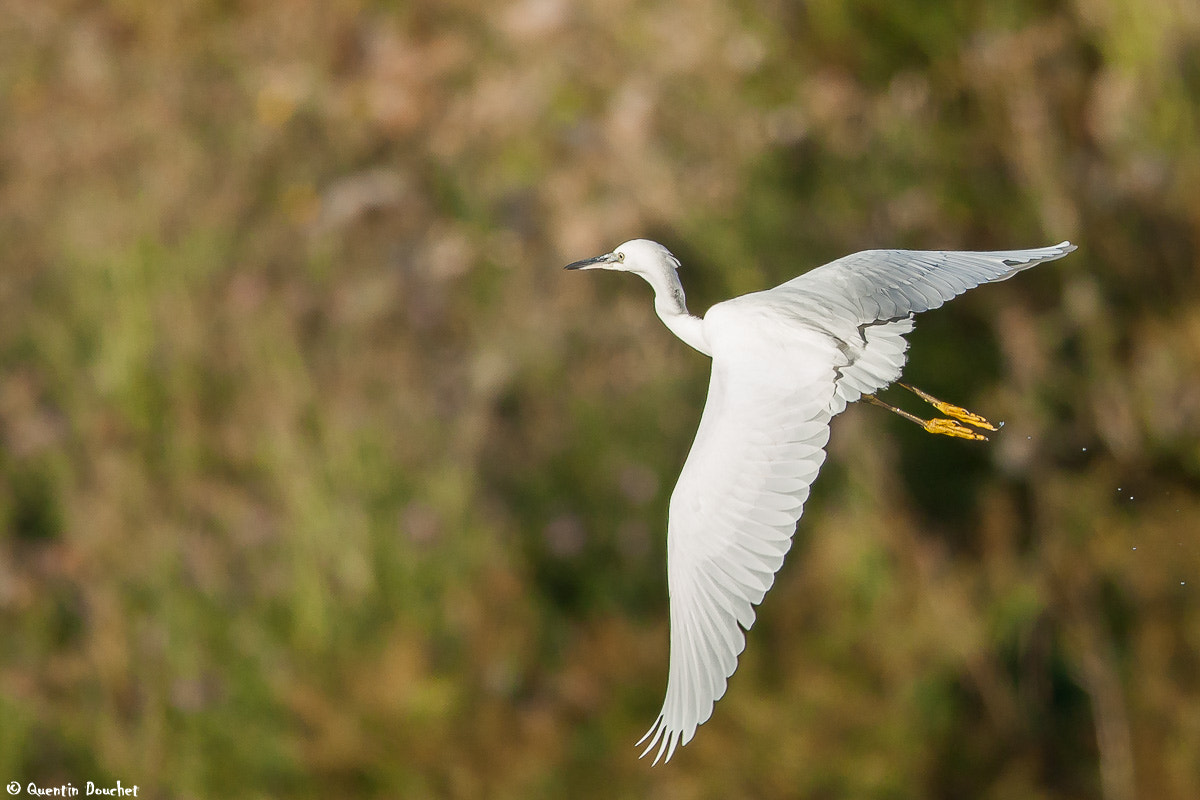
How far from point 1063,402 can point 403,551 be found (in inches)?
71.2

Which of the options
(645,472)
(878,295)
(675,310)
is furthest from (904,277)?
(645,472)

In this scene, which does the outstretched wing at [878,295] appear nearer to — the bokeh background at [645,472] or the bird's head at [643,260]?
the bird's head at [643,260]

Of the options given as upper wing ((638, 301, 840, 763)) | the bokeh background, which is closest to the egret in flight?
upper wing ((638, 301, 840, 763))

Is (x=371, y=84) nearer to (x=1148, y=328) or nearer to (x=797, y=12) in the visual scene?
(x=797, y=12)

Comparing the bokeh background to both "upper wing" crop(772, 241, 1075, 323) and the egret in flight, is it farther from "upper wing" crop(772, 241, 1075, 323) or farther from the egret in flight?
the egret in flight

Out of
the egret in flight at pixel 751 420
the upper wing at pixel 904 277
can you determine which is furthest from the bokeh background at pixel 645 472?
the egret in flight at pixel 751 420

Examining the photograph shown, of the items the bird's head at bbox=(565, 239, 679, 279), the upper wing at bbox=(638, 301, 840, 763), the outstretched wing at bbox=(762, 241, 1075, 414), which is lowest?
the upper wing at bbox=(638, 301, 840, 763)

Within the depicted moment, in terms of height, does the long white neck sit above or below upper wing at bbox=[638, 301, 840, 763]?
above

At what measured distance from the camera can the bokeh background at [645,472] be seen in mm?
3453

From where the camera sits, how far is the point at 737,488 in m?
1.35

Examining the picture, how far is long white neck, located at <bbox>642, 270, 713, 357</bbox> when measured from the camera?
4.67ft

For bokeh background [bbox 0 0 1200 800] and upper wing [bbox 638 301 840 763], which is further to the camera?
bokeh background [bbox 0 0 1200 800]

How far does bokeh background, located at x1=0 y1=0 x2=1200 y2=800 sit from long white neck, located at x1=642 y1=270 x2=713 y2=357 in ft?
6.69

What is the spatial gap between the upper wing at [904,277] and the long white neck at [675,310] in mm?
124
